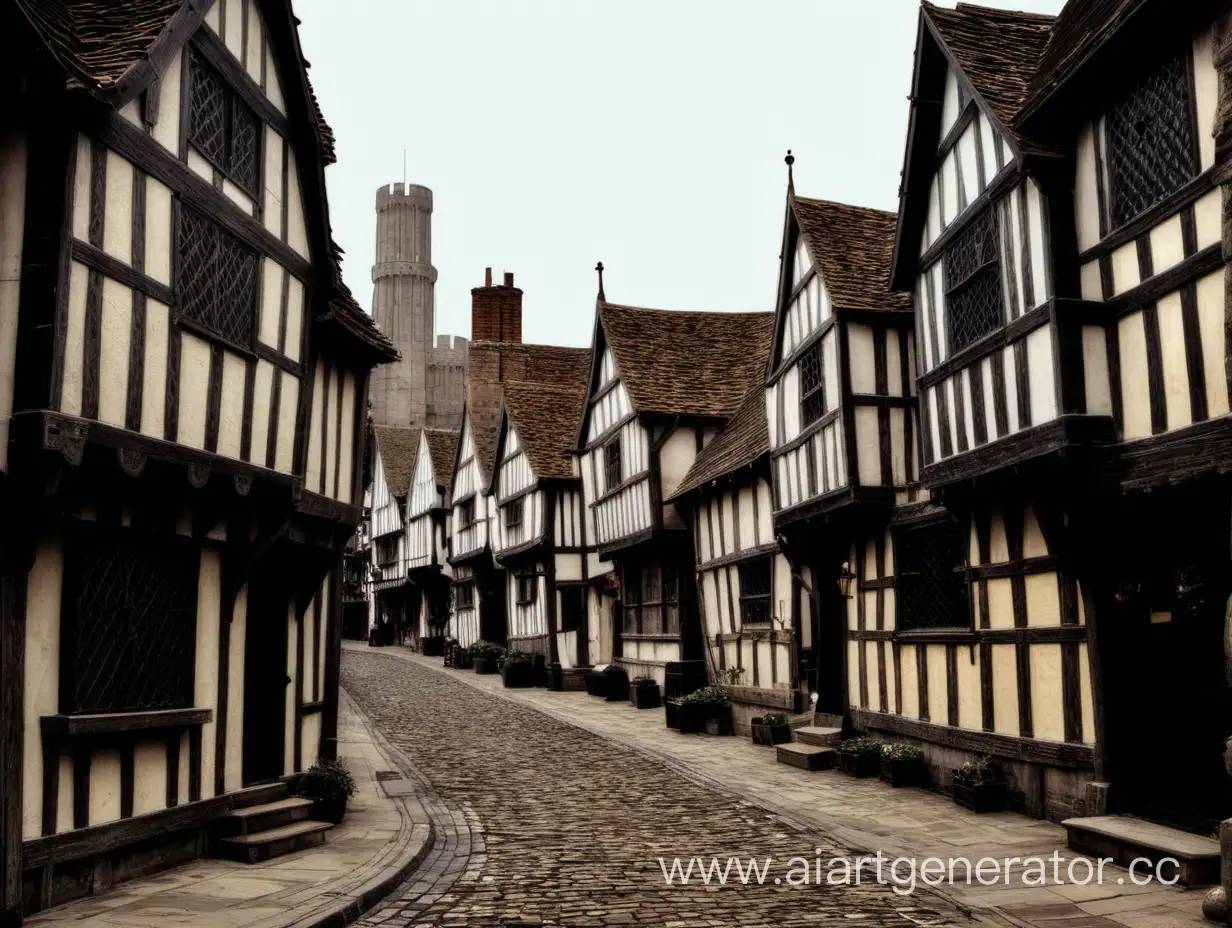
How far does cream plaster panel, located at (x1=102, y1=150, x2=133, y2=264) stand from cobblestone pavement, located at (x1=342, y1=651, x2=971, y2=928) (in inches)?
185

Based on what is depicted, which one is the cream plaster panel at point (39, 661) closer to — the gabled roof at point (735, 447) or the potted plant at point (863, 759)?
the potted plant at point (863, 759)

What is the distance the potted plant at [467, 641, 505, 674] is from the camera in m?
31.3

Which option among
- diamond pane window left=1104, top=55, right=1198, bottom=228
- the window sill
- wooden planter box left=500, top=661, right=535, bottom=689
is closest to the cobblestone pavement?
the window sill

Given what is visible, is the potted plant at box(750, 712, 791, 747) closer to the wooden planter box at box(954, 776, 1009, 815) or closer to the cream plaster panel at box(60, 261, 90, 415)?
the wooden planter box at box(954, 776, 1009, 815)

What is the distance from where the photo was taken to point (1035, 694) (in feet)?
33.1

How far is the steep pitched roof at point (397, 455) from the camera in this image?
4894 cm

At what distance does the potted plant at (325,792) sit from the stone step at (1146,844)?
6236 millimetres

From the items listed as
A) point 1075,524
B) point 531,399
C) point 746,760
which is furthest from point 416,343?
point 1075,524

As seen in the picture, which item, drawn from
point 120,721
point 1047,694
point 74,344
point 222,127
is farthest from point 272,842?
point 1047,694

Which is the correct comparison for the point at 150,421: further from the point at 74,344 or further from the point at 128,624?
the point at 128,624

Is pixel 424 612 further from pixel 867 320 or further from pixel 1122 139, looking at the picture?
pixel 1122 139

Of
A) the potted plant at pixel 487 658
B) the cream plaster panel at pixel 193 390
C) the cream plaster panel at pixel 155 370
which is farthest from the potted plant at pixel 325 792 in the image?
the potted plant at pixel 487 658

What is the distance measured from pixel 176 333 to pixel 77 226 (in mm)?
1217

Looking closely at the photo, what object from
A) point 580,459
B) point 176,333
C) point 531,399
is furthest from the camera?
point 531,399
